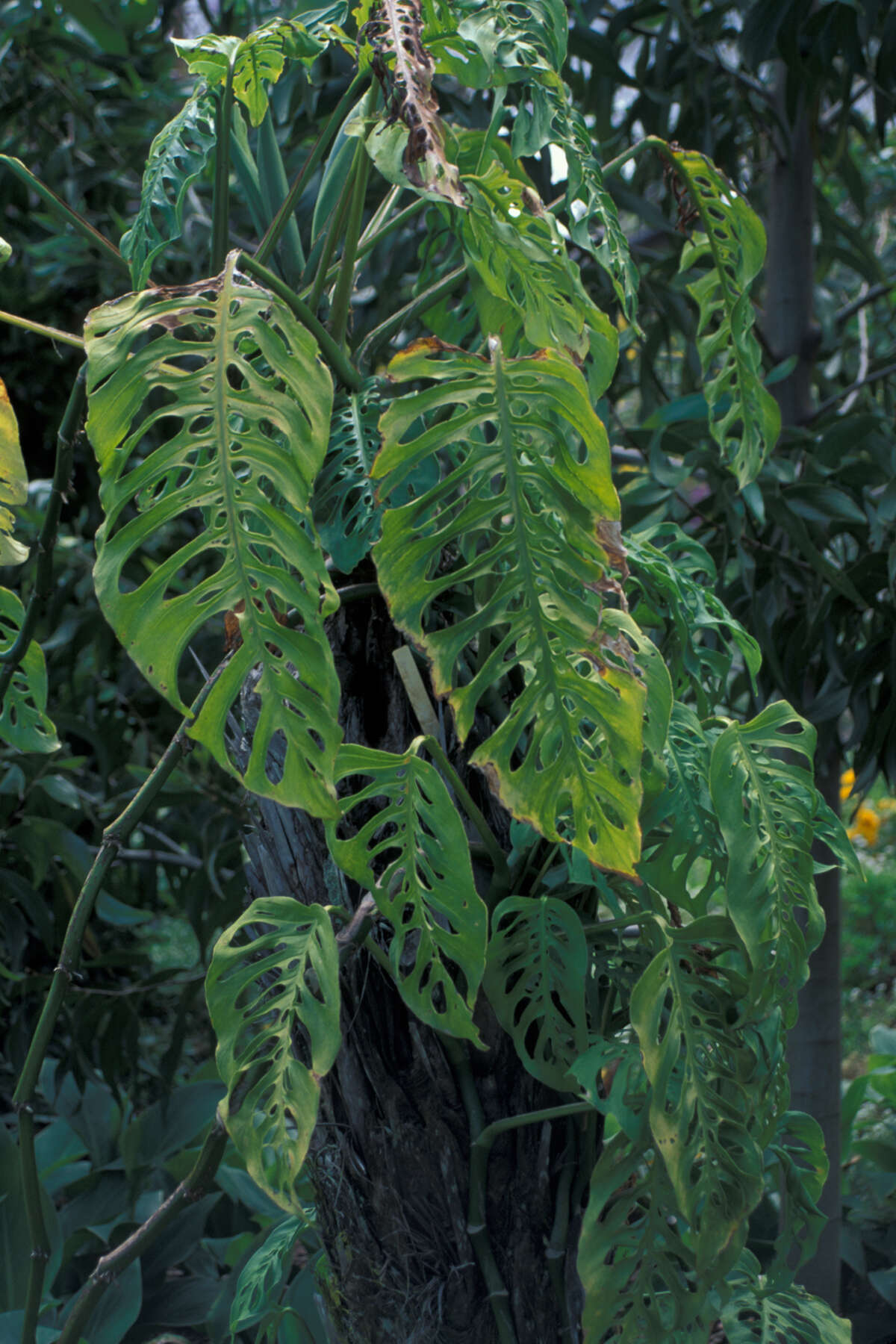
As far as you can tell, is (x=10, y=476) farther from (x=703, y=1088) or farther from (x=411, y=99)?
(x=703, y=1088)

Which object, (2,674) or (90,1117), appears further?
(90,1117)

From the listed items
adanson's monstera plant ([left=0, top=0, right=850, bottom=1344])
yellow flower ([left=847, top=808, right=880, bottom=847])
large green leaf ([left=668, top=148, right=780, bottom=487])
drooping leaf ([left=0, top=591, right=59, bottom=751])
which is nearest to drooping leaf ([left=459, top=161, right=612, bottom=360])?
adanson's monstera plant ([left=0, top=0, right=850, bottom=1344])

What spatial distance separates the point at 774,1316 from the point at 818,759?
643mm

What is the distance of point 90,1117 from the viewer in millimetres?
1369

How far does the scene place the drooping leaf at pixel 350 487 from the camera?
1.71 feet

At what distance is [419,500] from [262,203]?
0.33 m

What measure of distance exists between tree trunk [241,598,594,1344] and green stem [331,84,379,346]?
161 mm

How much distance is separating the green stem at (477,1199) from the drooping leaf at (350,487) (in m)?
0.28

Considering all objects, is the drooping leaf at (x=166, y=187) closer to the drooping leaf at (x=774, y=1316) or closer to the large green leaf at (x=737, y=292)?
the large green leaf at (x=737, y=292)

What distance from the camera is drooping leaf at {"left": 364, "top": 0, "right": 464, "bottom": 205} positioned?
0.40 m

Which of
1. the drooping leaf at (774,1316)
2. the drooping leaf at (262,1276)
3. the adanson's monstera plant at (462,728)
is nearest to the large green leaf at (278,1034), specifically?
the adanson's monstera plant at (462,728)

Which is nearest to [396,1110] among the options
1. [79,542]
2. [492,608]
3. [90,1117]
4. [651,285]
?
[492,608]

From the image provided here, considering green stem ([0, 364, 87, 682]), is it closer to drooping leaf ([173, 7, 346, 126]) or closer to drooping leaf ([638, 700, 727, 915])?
drooping leaf ([173, 7, 346, 126])

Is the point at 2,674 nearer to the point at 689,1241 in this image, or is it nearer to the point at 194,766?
the point at 689,1241
